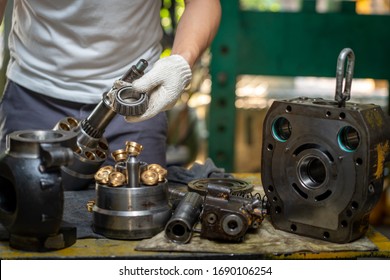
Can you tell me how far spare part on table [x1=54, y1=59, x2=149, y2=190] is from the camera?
139 cm

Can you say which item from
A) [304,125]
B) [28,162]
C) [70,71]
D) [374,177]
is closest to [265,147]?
[304,125]

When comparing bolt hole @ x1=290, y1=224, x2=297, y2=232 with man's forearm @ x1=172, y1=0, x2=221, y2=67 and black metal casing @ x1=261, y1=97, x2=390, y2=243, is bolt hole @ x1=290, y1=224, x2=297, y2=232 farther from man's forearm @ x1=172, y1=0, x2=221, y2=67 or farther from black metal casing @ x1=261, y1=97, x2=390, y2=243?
man's forearm @ x1=172, y1=0, x2=221, y2=67

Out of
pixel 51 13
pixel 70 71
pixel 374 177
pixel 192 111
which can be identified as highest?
pixel 51 13

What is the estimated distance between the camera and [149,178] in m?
1.24

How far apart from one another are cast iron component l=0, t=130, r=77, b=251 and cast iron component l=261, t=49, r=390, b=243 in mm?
391

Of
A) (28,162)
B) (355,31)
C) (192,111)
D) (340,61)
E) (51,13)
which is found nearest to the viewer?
(28,162)

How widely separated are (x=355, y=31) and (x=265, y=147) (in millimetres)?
1421

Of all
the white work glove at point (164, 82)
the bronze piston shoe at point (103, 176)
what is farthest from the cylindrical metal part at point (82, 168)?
the bronze piston shoe at point (103, 176)

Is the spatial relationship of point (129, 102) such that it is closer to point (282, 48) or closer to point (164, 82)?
point (164, 82)

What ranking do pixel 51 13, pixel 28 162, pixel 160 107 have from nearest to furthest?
pixel 28 162
pixel 160 107
pixel 51 13

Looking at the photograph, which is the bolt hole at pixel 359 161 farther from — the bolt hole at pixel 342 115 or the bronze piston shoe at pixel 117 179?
the bronze piston shoe at pixel 117 179

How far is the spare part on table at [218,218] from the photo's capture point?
3.90ft

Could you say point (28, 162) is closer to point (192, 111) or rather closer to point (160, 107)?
point (160, 107)
